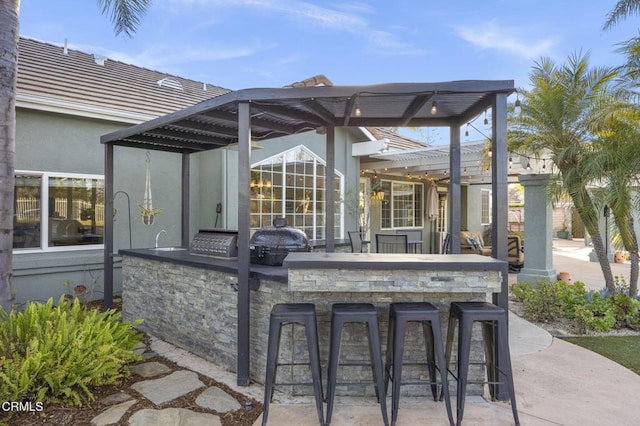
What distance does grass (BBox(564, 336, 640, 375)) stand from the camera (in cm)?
442

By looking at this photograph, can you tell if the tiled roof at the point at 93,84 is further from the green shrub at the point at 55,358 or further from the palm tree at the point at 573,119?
the palm tree at the point at 573,119

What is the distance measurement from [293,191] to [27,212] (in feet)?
17.2

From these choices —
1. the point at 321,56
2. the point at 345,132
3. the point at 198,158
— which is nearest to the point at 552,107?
the point at 345,132

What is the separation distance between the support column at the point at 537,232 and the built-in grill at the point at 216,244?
21.9ft

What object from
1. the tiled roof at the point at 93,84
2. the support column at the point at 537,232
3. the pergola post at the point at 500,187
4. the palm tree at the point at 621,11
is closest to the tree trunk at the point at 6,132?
the tiled roof at the point at 93,84

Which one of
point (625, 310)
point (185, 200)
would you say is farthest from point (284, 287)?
point (625, 310)

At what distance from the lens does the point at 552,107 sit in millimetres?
6734

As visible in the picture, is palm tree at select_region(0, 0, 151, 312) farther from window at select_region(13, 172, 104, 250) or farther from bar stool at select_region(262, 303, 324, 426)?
bar stool at select_region(262, 303, 324, 426)

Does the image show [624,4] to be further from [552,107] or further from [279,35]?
[279,35]

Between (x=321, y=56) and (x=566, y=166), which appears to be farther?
(x=321, y=56)

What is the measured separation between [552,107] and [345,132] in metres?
5.24

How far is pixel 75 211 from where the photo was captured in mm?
7000

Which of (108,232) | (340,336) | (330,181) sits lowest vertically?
(340,336)

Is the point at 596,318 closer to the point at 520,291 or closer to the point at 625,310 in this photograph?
the point at 625,310
